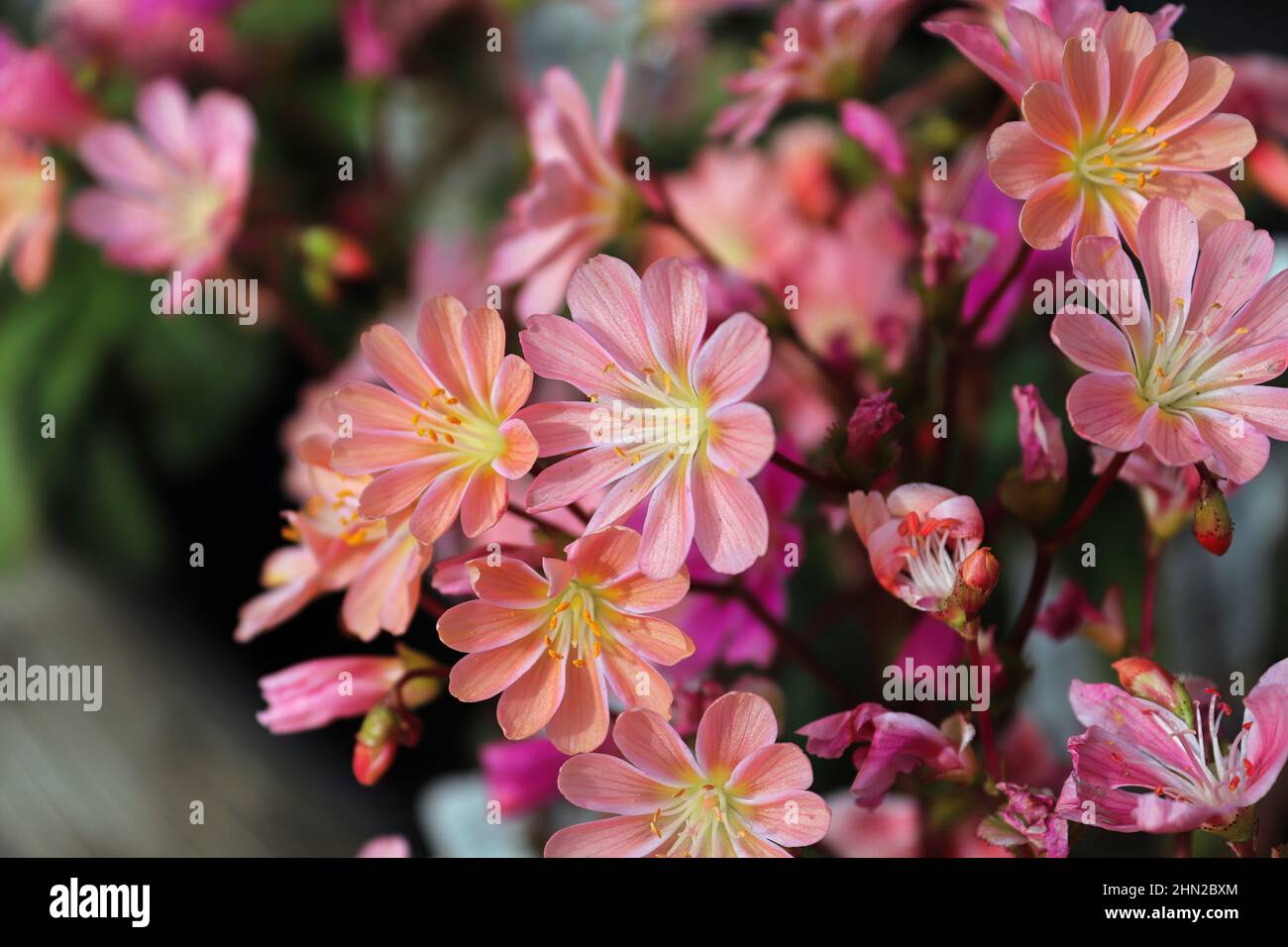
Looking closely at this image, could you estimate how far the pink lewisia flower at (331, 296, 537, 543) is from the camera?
34 centimetres

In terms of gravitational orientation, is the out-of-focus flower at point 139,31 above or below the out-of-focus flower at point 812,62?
above

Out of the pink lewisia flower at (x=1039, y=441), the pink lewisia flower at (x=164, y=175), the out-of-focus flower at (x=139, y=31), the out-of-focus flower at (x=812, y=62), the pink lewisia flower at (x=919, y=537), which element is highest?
the out-of-focus flower at (x=139, y=31)

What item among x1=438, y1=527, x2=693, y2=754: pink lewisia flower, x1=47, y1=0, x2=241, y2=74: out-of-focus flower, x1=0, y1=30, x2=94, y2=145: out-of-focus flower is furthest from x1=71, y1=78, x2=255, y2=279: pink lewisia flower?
x1=438, y1=527, x2=693, y2=754: pink lewisia flower

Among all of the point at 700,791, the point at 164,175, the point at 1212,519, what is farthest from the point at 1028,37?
the point at 164,175

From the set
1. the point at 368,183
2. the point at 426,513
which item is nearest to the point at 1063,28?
the point at 426,513

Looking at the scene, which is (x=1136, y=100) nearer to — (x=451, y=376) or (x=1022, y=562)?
(x=451, y=376)

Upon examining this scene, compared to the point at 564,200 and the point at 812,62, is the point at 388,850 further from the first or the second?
the point at 812,62

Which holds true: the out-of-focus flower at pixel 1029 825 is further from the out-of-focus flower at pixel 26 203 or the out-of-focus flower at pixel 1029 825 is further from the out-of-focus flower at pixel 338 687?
the out-of-focus flower at pixel 26 203

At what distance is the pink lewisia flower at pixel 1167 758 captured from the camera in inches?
13.4

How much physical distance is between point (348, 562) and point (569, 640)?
9cm

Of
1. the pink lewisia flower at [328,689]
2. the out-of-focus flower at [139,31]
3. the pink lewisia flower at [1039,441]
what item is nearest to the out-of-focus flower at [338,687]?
the pink lewisia flower at [328,689]

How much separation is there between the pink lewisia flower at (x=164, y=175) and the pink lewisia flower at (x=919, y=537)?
426 mm

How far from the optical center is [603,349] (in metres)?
0.36
